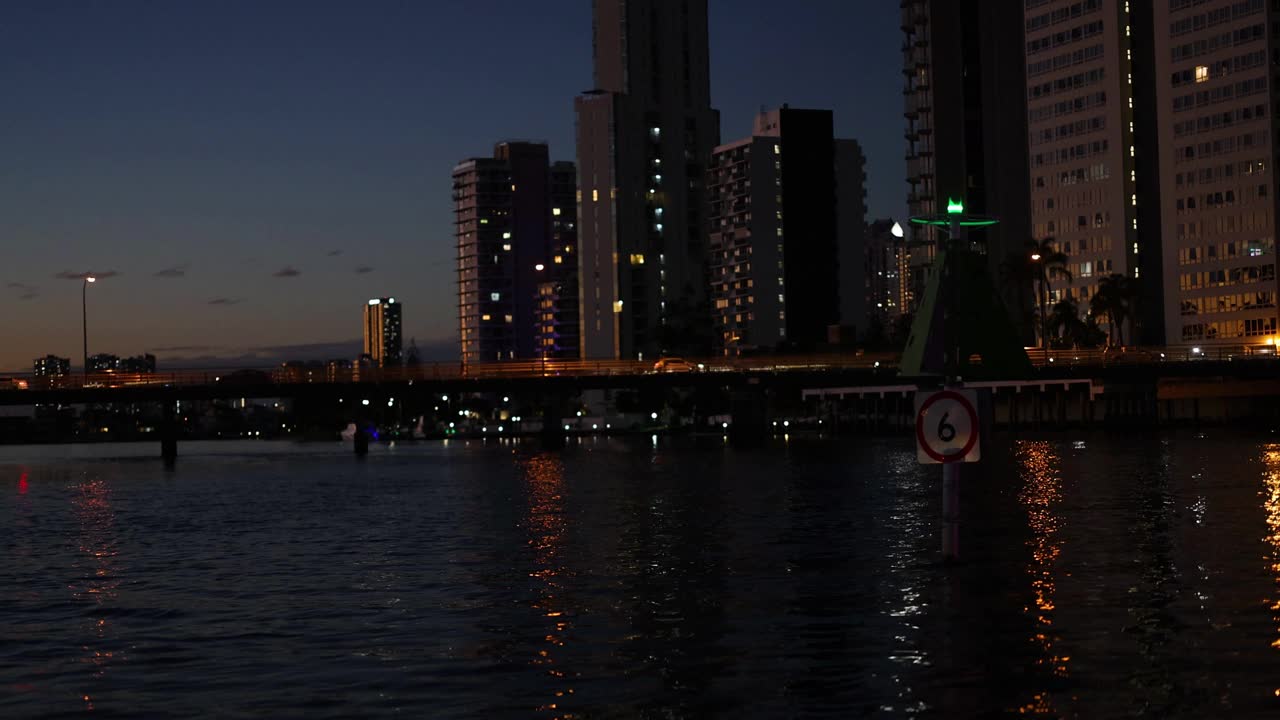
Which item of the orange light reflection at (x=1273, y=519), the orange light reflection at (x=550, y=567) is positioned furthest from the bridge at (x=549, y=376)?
the orange light reflection at (x=550, y=567)

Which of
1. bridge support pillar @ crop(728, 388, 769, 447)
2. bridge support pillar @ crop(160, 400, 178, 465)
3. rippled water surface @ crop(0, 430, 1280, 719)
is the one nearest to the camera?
rippled water surface @ crop(0, 430, 1280, 719)

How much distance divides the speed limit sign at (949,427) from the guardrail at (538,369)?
125m

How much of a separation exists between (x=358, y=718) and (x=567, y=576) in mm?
14849

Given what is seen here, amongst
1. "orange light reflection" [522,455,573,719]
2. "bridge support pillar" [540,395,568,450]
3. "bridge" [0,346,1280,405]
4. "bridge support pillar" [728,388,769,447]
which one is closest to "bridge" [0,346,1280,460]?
"bridge" [0,346,1280,405]

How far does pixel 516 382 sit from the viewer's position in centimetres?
15275

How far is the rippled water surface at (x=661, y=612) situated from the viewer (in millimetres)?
17484

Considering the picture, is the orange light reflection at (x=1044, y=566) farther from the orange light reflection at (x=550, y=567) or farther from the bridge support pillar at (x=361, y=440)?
the bridge support pillar at (x=361, y=440)

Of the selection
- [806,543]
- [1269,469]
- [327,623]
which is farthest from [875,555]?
[1269,469]

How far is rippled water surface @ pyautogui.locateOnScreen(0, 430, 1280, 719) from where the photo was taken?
688 inches

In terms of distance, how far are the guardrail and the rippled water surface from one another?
314 ft

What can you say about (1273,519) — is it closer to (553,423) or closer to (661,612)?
(661,612)

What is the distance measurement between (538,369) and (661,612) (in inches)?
5153

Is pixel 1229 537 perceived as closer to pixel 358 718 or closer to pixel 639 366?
pixel 358 718

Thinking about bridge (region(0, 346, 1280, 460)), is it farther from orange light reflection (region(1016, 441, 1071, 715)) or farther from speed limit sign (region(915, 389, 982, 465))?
speed limit sign (region(915, 389, 982, 465))
